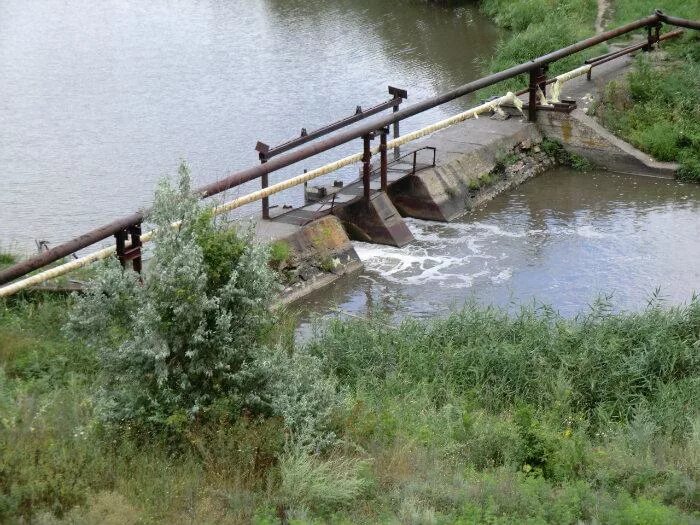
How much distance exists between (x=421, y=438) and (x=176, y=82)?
1509cm

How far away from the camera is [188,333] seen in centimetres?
646

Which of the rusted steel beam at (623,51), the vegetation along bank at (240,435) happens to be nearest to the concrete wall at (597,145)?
the rusted steel beam at (623,51)

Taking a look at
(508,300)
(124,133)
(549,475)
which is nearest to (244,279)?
(549,475)

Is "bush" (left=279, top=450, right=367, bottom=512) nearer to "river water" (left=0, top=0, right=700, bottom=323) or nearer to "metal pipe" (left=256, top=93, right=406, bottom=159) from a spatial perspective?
"river water" (left=0, top=0, right=700, bottom=323)

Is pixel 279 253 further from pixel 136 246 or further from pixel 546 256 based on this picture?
pixel 546 256

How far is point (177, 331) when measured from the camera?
6.45 meters

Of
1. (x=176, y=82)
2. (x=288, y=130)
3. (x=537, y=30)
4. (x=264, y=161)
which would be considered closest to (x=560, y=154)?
(x=288, y=130)

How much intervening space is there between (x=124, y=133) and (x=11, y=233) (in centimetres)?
441

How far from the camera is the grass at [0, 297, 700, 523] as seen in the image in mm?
5914

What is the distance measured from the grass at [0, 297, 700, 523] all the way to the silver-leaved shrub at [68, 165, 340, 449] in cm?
19

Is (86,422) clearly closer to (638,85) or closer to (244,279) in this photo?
(244,279)

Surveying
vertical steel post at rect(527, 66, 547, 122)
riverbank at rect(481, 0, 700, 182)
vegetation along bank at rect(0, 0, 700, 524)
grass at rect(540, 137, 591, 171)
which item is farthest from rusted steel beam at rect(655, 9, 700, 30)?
vegetation along bank at rect(0, 0, 700, 524)

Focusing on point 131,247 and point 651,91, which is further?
point 651,91

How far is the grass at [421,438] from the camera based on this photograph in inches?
233
